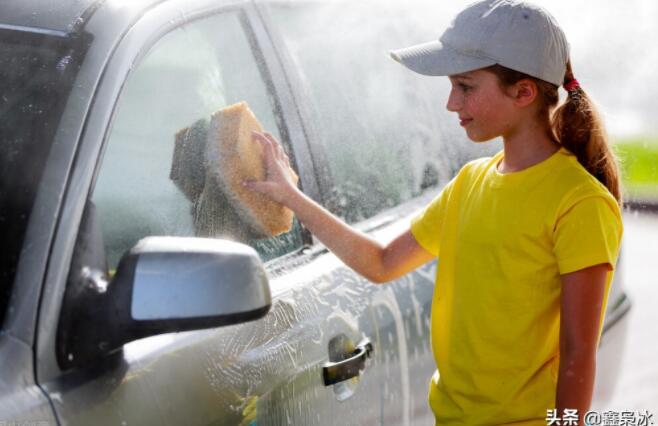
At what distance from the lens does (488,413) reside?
220cm

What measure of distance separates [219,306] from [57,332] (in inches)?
10.8

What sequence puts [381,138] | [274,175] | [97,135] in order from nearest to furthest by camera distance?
[97,135] → [274,175] → [381,138]

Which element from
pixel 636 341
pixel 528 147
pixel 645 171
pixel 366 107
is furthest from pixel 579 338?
pixel 645 171

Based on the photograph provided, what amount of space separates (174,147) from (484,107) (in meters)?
0.63

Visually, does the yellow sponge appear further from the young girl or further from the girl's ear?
the girl's ear

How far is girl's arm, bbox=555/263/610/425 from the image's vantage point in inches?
80.7

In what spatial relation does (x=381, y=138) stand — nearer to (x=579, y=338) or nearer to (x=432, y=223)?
(x=432, y=223)

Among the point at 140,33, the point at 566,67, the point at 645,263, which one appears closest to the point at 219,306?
the point at 140,33

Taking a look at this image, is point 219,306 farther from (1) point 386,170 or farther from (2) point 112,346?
(1) point 386,170

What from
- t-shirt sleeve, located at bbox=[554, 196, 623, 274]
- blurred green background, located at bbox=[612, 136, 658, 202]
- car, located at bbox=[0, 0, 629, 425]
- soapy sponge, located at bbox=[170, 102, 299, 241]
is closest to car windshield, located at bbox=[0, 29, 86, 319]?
car, located at bbox=[0, 0, 629, 425]

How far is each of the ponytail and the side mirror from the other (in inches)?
29.3

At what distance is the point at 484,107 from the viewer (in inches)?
87.7

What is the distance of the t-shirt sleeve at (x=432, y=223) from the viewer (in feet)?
7.97

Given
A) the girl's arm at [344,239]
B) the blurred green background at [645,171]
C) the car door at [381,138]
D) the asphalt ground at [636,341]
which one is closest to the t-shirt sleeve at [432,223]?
the girl's arm at [344,239]
